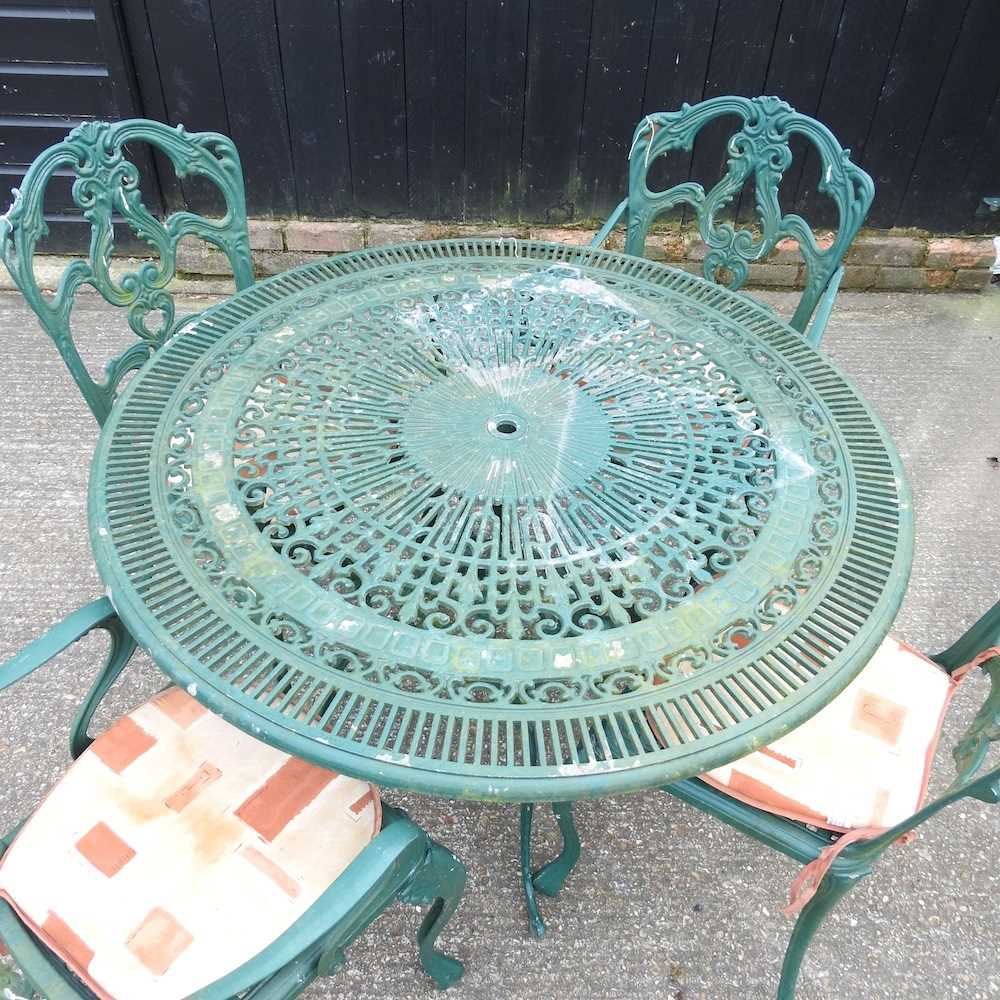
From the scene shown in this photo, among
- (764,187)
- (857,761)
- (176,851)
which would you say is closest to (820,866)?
(857,761)

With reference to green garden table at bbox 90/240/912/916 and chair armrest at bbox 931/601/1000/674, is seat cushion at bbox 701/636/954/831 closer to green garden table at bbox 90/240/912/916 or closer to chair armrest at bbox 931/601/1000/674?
chair armrest at bbox 931/601/1000/674

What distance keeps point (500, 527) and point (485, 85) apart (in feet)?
8.34

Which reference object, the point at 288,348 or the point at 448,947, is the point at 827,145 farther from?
the point at 448,947

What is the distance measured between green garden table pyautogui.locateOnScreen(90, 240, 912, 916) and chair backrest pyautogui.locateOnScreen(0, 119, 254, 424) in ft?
0.65

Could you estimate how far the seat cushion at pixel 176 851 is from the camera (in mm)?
1248

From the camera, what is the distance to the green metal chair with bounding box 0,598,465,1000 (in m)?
1.07

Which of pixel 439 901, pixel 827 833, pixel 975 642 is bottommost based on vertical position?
pixel 439 901

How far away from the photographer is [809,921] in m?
1.49

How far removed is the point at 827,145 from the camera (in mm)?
2070

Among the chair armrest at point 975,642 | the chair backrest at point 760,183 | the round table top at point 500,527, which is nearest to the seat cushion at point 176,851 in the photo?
the round table top at point 500,527

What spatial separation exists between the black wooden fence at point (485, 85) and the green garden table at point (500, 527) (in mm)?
1686

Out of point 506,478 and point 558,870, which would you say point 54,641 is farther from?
point 558,870

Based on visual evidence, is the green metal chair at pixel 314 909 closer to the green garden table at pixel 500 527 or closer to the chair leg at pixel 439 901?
the chair leg at pixel 439 901

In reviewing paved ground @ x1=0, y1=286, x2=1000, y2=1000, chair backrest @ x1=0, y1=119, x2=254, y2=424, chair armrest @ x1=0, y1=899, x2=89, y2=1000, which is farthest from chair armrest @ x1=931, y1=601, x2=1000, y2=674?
chair backrest @ x1=0, y1=119, x2=254, y2=424
